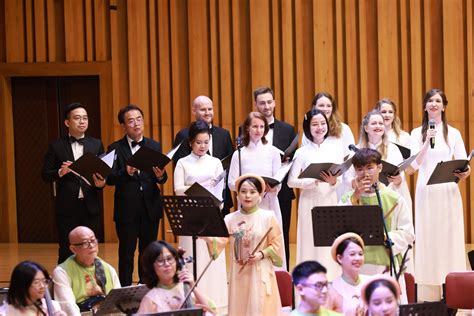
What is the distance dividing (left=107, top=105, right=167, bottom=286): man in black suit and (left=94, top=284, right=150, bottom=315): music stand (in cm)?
214

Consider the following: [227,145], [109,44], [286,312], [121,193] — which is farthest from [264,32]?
[286,312]

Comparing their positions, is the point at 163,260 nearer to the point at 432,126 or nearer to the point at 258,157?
the point at 258,157

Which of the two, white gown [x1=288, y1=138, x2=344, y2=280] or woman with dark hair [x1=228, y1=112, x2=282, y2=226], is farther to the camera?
woman with dark hair [x1=228, y1=112, x2=282, y2=226]

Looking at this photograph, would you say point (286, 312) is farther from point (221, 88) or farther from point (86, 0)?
point (86, 0)

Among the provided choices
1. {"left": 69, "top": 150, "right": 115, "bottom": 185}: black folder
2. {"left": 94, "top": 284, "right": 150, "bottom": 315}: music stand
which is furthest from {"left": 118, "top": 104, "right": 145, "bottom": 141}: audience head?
{"left": 94, "top": 284, "right": 150, "bottom": 315}: music stand

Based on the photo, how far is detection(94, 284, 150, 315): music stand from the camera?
514 centimetres

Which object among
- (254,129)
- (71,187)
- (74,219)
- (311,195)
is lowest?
(74,219)

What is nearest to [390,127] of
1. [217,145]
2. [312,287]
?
[217,145]

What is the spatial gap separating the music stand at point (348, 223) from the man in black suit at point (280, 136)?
1948 mm

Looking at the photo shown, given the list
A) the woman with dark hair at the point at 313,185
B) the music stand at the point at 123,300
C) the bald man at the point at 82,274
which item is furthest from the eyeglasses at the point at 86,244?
the woman with dark hair at the point at 313,185

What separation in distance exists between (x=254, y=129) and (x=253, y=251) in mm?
1352

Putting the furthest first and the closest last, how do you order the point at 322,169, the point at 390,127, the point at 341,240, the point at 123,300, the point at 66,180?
the point at 390,127
the point at 66,180
the point at 322,169
the point at 341,240
the point at 123,300

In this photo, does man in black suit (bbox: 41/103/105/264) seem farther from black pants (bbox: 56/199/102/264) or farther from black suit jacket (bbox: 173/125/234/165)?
black suit jacket (bbox: 173/125/234/165)

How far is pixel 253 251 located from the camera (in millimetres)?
6133
